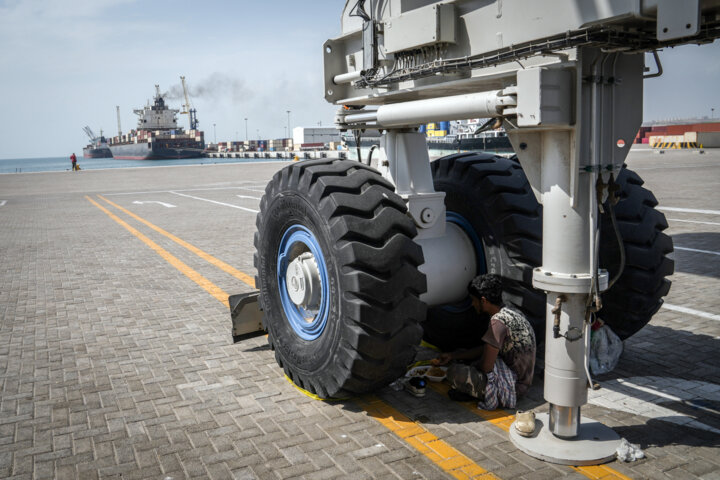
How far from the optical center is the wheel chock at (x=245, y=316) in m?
6.11

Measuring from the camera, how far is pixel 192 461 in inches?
157

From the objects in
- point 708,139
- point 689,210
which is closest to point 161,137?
point 708,139

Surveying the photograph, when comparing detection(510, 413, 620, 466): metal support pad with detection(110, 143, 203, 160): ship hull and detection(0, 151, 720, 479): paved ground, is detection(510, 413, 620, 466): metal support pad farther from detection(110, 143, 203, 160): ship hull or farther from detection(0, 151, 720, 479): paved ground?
detection(110, 143, 203, 160): ship hull

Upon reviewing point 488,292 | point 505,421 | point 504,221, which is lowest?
point 505,421

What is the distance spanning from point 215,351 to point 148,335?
100cm

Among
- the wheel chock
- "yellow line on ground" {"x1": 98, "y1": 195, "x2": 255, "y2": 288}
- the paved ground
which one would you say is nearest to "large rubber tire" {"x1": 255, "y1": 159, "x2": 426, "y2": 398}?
the paved ground

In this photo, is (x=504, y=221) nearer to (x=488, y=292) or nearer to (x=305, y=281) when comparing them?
(x=488, y=292)

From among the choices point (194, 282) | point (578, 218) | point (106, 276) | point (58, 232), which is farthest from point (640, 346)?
point (58, 232)

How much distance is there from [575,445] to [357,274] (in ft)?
5.70

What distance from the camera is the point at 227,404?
488 centimetres

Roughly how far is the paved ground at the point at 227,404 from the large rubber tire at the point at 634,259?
47 cm

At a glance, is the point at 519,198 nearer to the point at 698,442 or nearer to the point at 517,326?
the point at 517,326

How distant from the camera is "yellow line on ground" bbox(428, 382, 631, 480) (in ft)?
12.0

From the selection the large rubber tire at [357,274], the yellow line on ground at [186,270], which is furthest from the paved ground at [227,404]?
the large rubber tire at [357,274]
